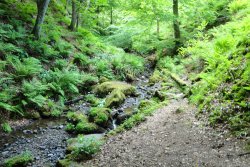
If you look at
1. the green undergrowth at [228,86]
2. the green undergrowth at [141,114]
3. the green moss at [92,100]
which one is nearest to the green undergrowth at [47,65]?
the green moss at [92,100]

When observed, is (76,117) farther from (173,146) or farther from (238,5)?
(238,5)

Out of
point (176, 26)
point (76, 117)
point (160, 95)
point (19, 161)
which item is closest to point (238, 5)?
point (176, 26)

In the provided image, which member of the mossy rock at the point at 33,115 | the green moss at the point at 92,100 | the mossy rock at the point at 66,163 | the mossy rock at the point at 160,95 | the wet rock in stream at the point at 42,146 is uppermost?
the mossy rock at the point at 160,95

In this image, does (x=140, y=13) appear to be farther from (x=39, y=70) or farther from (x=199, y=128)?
(x=199, y=128)

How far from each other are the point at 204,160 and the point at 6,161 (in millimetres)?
5203

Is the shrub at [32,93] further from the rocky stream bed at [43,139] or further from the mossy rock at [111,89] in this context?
the mossy rock at [111,89]

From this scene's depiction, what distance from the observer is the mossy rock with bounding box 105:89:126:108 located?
1134 centimetres

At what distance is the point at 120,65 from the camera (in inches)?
639

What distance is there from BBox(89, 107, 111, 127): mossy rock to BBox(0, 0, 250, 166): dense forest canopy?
41mm

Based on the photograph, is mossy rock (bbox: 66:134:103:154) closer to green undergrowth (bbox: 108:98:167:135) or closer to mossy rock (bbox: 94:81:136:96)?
green undergrowth (bbox: 108:98:167:135)

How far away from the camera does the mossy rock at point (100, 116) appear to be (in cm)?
963

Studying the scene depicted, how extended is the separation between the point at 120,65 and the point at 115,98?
5008 mm

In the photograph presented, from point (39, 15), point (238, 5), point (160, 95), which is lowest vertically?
point (160, 95)

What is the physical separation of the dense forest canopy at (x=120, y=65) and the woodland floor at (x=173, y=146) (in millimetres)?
408
